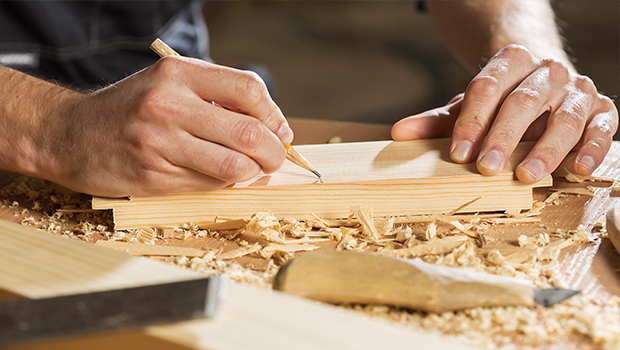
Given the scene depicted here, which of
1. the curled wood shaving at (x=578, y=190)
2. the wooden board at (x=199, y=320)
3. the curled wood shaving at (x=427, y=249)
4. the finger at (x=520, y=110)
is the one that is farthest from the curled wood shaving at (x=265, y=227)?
the curled wood shaving at (x=578, y=190)

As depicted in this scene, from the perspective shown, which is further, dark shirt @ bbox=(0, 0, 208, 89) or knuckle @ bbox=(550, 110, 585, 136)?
dark shirt @ bbox=(0, 0, 208, 89)

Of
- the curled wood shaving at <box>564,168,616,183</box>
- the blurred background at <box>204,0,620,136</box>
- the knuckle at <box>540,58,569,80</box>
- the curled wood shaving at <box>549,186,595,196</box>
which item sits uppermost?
the knuckle at <box>540,58,569,80</box>

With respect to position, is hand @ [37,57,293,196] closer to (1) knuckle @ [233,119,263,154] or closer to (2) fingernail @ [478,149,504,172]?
(1) knuckle @ [233,119,263,154]

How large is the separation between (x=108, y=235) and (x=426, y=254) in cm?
67

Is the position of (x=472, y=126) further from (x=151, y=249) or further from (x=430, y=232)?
(x=151, y=249)

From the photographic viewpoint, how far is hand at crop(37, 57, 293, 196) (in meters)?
1.10

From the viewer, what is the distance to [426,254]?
3.43 ft

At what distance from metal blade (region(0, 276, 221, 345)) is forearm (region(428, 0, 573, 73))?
1.38 m

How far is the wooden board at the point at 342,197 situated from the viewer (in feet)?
3.85

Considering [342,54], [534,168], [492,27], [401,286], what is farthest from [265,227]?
[342,54]

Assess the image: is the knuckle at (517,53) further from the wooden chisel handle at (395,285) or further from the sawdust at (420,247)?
the wooden chisel handle at (395,285)

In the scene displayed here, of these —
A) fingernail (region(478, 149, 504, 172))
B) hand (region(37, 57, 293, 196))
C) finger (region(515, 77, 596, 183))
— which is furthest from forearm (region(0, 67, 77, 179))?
finger (region(515, 77, 596, 183))

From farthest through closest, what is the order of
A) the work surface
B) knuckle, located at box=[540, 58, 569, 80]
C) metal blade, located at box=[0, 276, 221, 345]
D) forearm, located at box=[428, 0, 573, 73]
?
forearm, located at box=[428, 0, 573, 73]
knuckle, located at box=[540, 58, 569, 80]
the work surface
metal blade, located at box=[0, 276, 221, 345]

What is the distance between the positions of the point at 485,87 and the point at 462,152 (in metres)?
0.20
